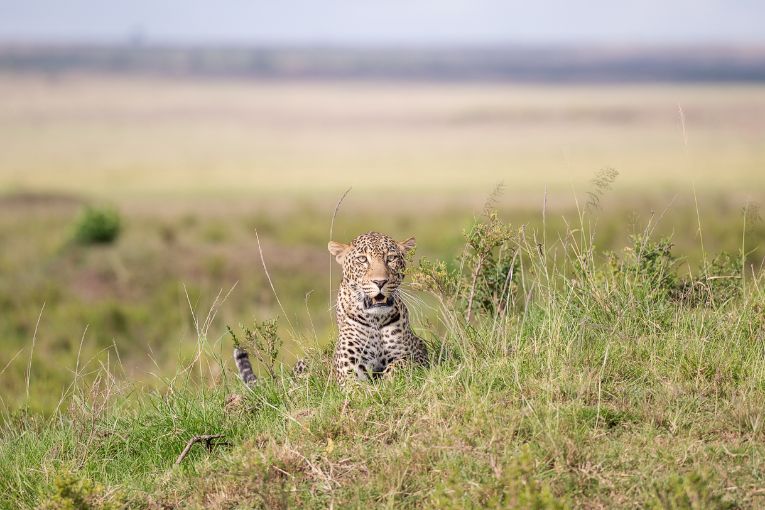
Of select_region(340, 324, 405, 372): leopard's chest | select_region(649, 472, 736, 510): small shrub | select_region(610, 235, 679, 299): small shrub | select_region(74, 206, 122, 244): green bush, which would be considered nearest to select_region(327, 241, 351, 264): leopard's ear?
select_region(340, 324, 405, 372): leopard's chest

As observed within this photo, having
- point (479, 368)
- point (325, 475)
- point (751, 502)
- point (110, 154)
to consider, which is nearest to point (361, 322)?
point (479, 368)

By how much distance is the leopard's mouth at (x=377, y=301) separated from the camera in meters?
6.88

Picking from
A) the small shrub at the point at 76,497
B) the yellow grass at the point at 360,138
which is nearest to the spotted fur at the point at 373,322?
the small shrub at the point at 76,497

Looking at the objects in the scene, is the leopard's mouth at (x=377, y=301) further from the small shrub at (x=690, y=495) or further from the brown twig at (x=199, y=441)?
the small shrub at (x=690, y=495)

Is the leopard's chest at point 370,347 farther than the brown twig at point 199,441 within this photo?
Yes

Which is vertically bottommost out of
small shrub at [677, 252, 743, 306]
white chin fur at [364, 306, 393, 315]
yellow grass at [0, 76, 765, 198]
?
yellow grass at [0, 76, 765, 198]

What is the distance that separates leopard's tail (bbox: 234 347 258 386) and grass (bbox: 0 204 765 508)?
0.38 ft

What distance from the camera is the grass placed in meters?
5.35

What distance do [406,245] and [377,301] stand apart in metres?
0.51

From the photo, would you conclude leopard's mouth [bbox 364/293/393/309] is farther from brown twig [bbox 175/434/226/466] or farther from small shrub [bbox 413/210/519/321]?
brown twig [bbox 175/434/226/466]

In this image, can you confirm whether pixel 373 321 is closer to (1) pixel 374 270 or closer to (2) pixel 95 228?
(1) pixel 374 270

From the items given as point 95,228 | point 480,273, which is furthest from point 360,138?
point 480,273

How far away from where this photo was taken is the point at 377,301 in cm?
688

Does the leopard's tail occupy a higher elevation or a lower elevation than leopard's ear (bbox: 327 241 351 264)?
lower
